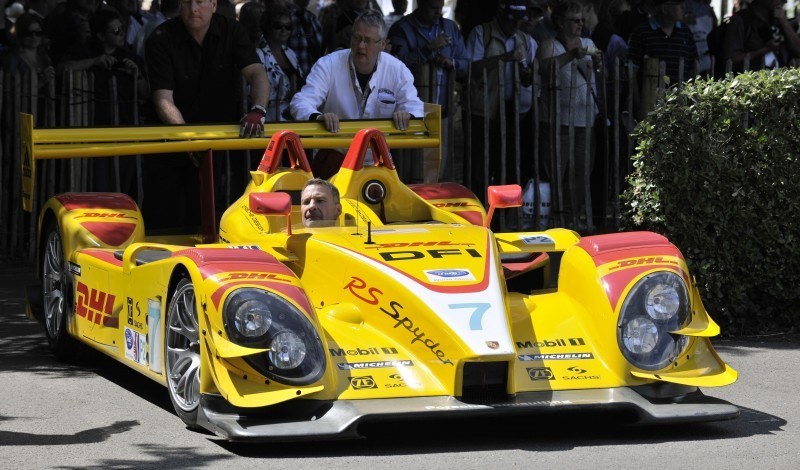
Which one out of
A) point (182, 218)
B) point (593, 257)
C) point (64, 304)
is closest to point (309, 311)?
point (593, 257)

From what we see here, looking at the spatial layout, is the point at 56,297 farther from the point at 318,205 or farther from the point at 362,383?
the point at 362,383

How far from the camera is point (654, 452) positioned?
7.30m

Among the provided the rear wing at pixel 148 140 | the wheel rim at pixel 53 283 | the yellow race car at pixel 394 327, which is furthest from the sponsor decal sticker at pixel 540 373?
the wheel rim at pixel 53 283

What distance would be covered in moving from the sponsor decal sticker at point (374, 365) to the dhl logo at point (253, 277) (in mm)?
515

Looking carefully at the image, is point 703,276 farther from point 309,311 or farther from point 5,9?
point 5,9

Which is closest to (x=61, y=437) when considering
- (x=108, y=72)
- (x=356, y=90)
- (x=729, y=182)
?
(x=356, y=90)

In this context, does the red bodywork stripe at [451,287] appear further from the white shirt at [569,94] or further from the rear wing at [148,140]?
the white shirt at [569,94]

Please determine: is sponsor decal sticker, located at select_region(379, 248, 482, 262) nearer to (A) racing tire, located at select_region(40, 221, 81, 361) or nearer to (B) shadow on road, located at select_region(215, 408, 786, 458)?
(B) shadow on road, located at select_region(215, 408, 786, 458)

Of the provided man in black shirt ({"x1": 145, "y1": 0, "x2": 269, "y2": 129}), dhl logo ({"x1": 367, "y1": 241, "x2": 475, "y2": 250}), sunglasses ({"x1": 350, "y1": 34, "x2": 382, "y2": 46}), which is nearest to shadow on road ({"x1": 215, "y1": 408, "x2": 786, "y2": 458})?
dhl logo ({"x1": 367, "y1": 241, "x2": 475, "y2": 250})

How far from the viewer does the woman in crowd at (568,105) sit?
14.5 m

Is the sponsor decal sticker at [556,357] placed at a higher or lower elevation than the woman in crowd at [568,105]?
lower

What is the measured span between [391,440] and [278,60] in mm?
7226

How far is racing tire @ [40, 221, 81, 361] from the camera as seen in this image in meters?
9.90

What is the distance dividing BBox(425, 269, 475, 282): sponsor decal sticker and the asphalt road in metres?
0.78
